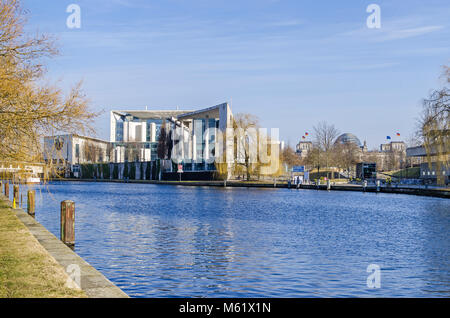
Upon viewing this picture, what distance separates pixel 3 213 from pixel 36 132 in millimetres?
8641

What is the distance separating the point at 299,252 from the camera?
1645 centimetres

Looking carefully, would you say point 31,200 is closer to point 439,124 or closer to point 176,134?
point 439,124

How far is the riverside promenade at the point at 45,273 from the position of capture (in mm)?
8375

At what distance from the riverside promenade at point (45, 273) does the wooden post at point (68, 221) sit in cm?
205

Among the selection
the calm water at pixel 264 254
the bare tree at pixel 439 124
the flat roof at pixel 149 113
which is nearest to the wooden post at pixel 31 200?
the calm water at pixel 264 254

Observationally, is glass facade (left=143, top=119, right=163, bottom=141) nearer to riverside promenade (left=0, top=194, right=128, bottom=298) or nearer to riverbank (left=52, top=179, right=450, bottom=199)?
riverbank (left=52, top=179, right=450, bottom=199)

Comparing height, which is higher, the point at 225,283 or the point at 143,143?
the point at 143,143

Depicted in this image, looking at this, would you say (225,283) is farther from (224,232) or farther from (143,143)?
(143,143)

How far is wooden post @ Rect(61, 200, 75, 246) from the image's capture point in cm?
1667

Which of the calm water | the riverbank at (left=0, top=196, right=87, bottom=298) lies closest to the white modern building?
the calm water

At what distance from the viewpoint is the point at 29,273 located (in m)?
9.65

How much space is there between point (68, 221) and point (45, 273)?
7347 millimetres
